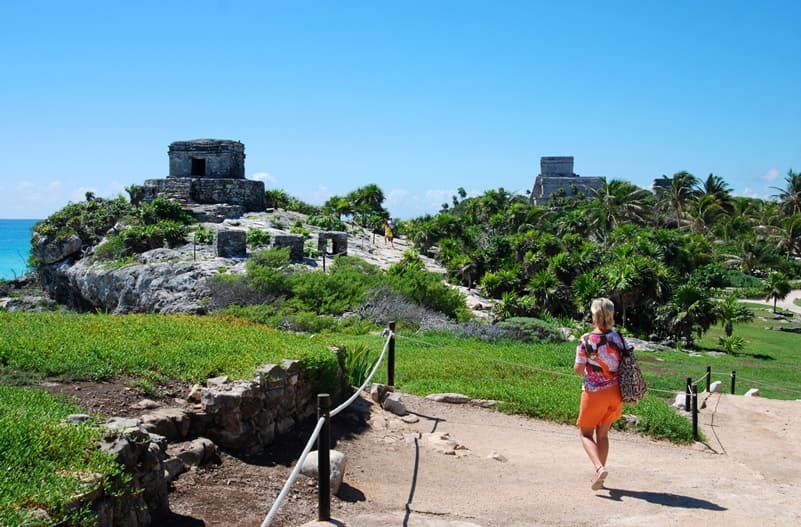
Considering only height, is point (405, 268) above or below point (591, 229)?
below

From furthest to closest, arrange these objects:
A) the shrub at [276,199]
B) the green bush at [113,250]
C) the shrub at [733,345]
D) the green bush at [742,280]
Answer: the green bush at [742,280] → the shrub at [276,199] → the green bush at [113,250] → the shrub at [733,345]

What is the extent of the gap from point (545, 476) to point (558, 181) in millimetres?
71377

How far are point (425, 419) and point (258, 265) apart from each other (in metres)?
13.8

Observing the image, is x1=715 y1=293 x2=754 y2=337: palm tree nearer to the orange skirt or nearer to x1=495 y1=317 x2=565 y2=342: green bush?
x1=495 y1=317 x2=565 y2=342: green bush

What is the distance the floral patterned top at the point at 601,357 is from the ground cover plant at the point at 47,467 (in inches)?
155

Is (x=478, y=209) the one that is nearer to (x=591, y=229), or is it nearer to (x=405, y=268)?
(x=591, y=229)

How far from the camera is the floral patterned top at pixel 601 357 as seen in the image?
625cm

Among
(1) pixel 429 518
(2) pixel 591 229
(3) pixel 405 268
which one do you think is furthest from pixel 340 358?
(2) pixel 591 229

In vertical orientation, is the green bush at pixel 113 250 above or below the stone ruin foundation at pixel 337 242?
below

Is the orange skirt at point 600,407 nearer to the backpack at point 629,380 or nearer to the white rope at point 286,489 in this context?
the backpack at point 629,380

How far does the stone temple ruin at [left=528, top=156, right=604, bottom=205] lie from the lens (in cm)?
7450

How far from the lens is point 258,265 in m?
22.0

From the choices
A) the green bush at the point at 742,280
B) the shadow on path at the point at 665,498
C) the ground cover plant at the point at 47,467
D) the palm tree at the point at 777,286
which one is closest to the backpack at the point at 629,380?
the shadow on path at the point at 665,498

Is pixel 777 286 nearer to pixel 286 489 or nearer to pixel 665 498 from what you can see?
pixel 665 498
